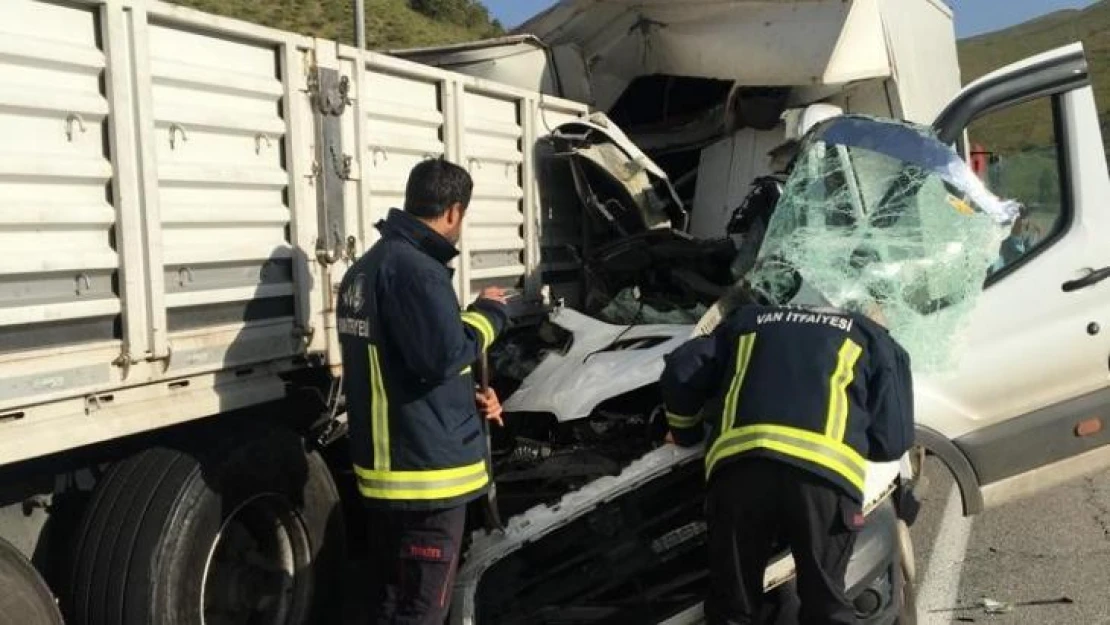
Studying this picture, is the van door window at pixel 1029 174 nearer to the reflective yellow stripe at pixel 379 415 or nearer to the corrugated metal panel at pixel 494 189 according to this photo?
the corrugated metal panel at pixel 494 189

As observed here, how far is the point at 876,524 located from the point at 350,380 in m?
1.76

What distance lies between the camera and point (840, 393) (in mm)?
2889

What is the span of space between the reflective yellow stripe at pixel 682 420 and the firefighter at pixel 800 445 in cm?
15

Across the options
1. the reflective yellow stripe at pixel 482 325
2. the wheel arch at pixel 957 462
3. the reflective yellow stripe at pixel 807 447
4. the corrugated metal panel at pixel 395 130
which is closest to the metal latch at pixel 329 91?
the corrugated metal panel at pixel 395 130

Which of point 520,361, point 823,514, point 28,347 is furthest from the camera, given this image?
point 520,361

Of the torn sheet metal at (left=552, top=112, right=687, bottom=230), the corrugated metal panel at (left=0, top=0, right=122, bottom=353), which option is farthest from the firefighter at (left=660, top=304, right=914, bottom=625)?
the torn sheet metal at (left=552, top=112, right=687, bottom=230)

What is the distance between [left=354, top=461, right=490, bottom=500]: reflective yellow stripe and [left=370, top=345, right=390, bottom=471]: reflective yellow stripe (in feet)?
0.14

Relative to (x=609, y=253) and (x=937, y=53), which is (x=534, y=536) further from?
(x=937, y=53)

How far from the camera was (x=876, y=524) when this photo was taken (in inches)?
128

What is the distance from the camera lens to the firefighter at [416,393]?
2953 mm

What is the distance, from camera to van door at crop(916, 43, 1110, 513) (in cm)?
410


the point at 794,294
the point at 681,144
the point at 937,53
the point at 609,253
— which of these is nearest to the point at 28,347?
the point at 794,294

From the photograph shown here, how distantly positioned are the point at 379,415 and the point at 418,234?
22.4 inches

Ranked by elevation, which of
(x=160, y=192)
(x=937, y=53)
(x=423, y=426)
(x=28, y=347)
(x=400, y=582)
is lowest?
(x=400, y=582)
